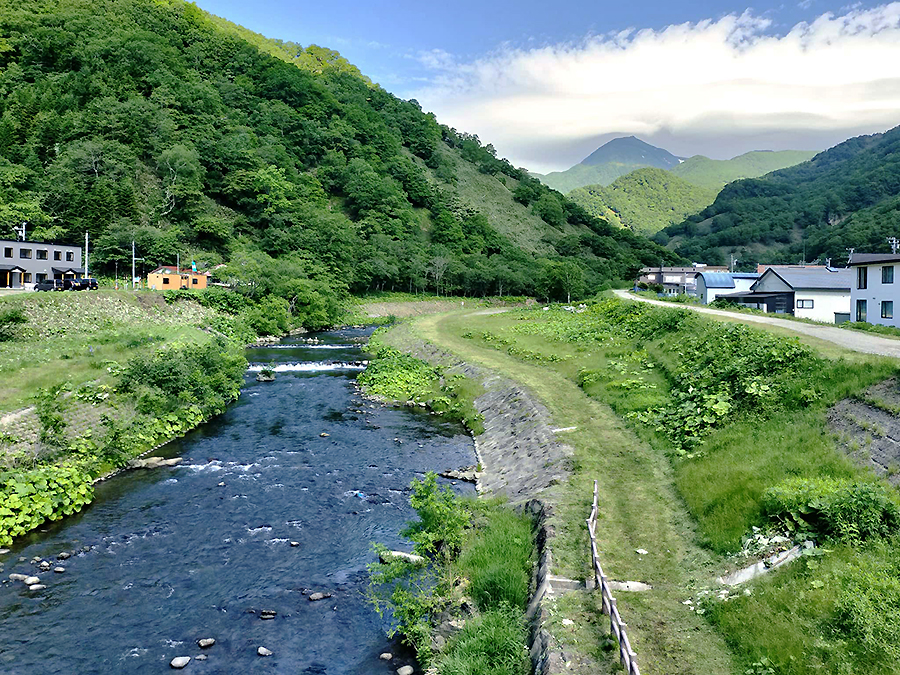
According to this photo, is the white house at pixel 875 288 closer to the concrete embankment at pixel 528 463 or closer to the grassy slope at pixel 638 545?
the grassy slope at pixel 638 545

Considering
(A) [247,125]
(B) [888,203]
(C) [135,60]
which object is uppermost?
(C) [135,60]

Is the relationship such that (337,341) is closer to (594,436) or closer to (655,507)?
(594,436)

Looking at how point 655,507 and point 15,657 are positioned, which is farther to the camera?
point 655,507

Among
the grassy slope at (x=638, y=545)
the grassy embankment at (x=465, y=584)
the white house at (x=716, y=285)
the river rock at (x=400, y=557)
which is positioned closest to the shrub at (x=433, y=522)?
the grassy embankment at (x=465, y=584)

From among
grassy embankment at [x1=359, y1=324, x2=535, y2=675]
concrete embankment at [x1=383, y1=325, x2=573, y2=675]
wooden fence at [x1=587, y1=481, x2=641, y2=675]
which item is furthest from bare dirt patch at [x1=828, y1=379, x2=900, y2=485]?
grassy embankment at [x1=359, y1=324, x2=535, y2=675]

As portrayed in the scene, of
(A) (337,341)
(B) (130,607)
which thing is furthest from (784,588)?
(A) (337,341)

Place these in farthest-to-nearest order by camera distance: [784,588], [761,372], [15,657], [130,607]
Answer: [761,372] < [130,607] < [15,657] < [784,588]

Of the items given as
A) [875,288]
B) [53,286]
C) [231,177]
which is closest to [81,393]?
[53,286]
